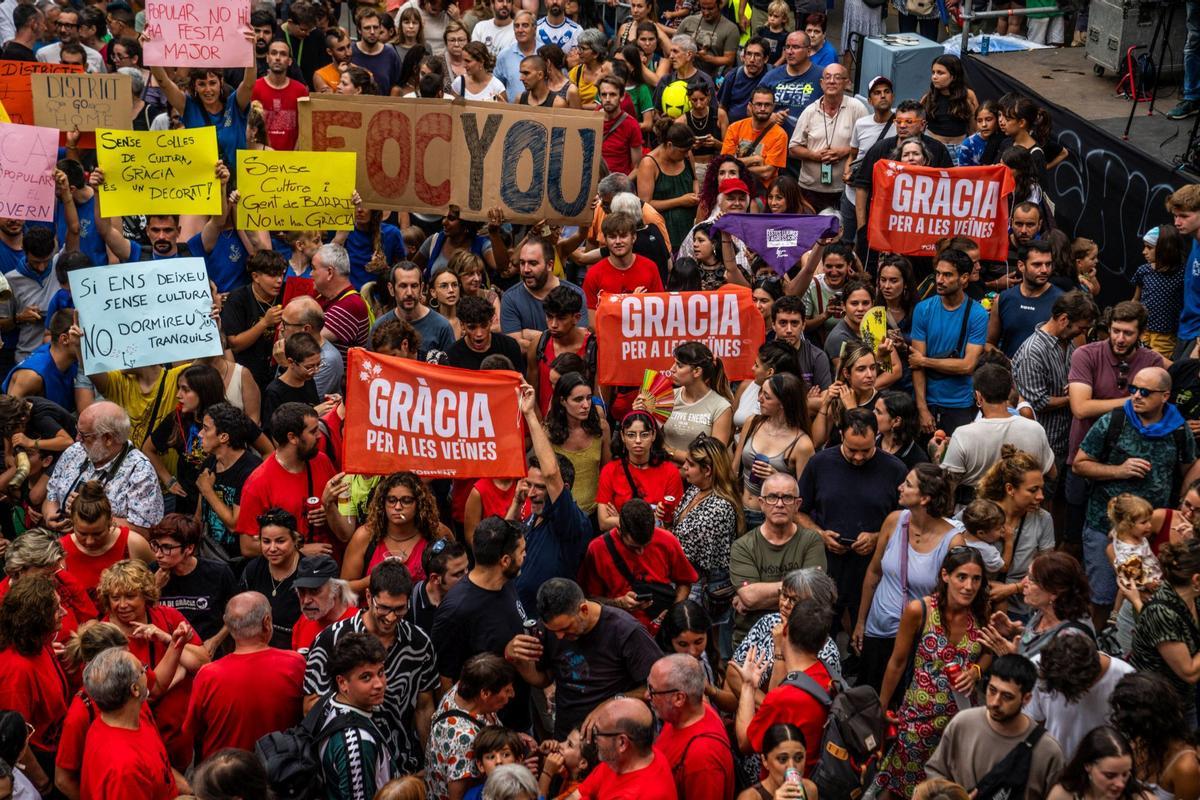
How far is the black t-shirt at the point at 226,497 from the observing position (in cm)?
845

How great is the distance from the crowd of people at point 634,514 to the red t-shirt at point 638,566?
2 cm

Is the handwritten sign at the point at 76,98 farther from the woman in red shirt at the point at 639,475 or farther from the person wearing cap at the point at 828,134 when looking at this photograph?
the woman in red shirt at the point at 639,475

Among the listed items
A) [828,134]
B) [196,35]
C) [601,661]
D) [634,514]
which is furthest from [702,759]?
[196,35]

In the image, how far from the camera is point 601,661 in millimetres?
6910

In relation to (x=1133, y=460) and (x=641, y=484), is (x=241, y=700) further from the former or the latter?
(x=1133, y=460)

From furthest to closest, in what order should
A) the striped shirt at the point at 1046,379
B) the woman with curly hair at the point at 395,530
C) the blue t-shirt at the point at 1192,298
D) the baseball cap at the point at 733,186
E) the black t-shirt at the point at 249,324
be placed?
the baseball cap at the point at 733,186
the blue t-shirt at the point at 1192,298
the black t-shirt at the point at 249,324
the striped shirt at the point at 1046,379
the woman with curly hair at the point at 395,530

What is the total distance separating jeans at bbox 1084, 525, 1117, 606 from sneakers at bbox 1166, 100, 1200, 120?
21.6 feet

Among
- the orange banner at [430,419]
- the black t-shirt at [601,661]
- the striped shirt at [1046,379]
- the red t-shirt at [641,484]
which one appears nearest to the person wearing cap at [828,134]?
the striped shirt at [1046,379]

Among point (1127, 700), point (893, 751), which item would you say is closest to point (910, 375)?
point (893, 751)

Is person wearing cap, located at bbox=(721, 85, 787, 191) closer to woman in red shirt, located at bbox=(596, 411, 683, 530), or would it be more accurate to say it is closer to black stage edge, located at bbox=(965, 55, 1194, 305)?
black stage edge, located at bbox=(965, 55, 1194, 305)

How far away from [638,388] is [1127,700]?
4406mm

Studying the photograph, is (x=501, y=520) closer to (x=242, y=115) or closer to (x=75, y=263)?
(x=75, y=263)

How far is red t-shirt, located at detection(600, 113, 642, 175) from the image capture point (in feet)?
43.2

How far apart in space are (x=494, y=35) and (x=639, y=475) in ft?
27.8
